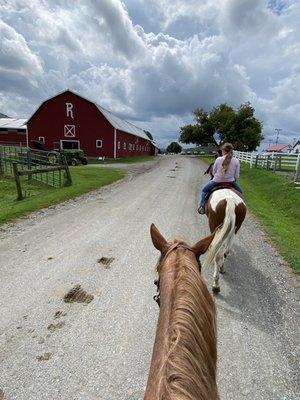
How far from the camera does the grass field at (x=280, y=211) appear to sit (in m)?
6.38

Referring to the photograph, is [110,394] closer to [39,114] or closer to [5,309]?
[5,309]

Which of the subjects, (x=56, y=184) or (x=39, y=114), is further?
(x=39, y=114)

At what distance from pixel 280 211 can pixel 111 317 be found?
8822mm

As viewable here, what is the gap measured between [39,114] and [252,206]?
30.2 metres

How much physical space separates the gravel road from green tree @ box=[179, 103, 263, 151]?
43.5 meters

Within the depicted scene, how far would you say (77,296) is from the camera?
405cm

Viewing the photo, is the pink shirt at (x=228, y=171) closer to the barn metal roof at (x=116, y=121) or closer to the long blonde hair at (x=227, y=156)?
the long blonde hair at (x=227, y=156)

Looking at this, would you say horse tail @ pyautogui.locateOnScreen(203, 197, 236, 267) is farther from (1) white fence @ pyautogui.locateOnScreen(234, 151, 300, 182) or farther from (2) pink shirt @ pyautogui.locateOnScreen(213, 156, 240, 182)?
(1) white fence @ pyautogui.locateOnScreen(234, 151, 300, 182)

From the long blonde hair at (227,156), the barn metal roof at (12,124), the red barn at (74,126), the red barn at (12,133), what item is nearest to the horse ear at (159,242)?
the long blonde hair at (227,156)

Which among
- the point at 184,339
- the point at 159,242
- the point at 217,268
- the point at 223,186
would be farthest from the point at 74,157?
the point at 184,339

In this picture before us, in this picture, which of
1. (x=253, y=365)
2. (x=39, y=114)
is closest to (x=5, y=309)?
(x=253, y=365)

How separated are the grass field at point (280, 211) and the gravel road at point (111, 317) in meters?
0.37

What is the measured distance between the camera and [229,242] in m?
4.81

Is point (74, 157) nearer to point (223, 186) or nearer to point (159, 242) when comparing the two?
point (223, 186)
